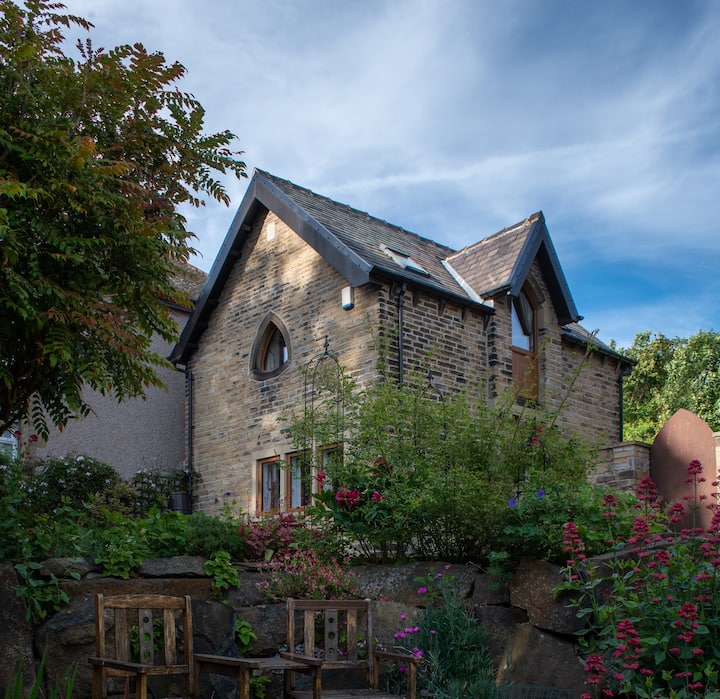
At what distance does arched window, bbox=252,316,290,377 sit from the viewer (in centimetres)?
1492

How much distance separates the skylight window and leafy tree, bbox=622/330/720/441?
51.2ft

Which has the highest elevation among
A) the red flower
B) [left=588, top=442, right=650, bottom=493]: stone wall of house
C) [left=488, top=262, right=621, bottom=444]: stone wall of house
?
[left=488, top=262, right=621, bottom=444]: stone wall of house

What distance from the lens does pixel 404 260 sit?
1429cm

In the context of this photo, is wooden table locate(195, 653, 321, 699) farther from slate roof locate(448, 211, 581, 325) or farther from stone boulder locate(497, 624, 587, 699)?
slate roof locate(448, 211, 581, 325)

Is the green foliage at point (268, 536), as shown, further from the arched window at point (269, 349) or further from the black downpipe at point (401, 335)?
the arched window at point (269, 349)

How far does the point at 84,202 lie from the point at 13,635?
327cm

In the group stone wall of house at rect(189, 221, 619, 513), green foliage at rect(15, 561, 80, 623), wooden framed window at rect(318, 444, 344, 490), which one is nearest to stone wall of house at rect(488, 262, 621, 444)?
stone wall of house at rect(189, 221, 619, 513)

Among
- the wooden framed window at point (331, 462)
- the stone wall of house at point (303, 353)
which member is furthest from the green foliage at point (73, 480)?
the wooden framed window at point (331, 462)

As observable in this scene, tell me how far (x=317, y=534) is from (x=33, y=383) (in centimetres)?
334

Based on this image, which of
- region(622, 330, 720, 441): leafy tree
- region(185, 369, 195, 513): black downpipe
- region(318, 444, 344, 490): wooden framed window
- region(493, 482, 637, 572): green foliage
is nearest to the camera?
region(493, 482, 637, 572): green foliage

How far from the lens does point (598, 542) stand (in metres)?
7.43

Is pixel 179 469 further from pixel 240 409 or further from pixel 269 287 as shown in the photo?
pixel 269 287

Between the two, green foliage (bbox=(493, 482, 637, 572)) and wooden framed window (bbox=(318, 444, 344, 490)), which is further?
wooden framed window (bbox=(318, 444, 344, 490))

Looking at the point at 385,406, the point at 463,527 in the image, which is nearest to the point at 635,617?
the point at 463,527
